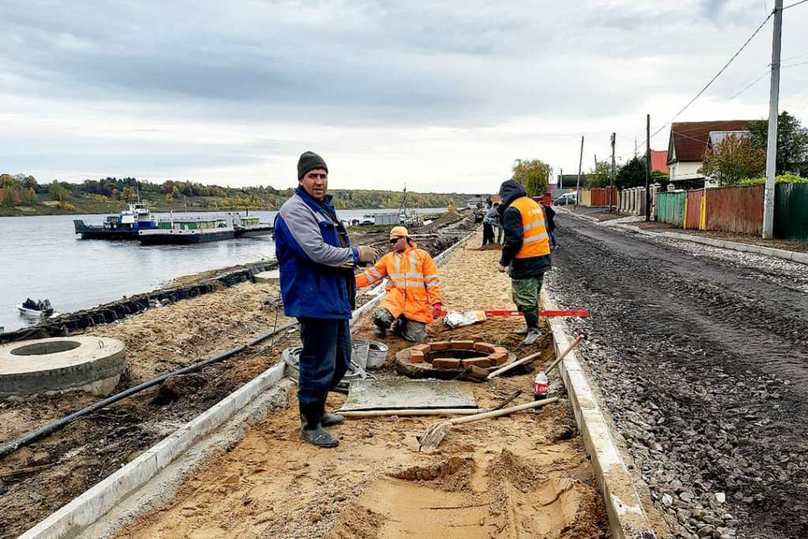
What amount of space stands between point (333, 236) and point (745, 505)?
303 centimetres

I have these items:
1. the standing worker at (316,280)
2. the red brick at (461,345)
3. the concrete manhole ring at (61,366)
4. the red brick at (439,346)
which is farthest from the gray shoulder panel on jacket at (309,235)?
the concrete manhole ring at (61,366)

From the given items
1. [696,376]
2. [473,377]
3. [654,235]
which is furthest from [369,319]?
[654,235]

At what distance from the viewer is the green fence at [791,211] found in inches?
770

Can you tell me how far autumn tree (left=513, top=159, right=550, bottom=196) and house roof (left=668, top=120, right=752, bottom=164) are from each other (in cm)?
2385

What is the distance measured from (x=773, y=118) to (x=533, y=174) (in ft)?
215

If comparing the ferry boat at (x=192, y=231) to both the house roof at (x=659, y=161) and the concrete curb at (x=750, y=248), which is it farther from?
the house roof at (x=659, y=161)

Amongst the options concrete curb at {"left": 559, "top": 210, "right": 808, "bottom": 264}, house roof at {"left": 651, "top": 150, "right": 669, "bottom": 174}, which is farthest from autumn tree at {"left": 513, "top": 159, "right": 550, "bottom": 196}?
concrete curb at {"left": 559, "top": 210, "right": 808, "bottom": 264}

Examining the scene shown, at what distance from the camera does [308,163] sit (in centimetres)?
437

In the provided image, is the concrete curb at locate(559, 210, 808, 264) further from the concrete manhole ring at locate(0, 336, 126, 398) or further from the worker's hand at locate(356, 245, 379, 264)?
the concrete manhole ring at locate(0, 336, 126, 398)

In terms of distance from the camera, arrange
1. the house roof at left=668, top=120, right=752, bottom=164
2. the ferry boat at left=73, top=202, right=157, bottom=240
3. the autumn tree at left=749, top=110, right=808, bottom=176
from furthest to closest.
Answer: the ferry boat at left=73, top=202, right=157, bottom=240 → the house roof at left=668, top=120, right=752, bottom=164 → the autumn tree at left=749, top=110, right=808, bottom=176

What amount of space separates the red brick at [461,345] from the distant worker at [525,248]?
78 cm

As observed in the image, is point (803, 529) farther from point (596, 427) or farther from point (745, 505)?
point (596, 427)

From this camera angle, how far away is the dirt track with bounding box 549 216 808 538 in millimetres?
3555

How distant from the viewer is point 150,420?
20.2ft
